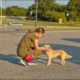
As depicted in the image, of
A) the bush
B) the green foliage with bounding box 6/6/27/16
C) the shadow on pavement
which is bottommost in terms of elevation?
the shadow on pavement

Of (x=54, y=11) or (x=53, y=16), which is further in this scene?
(x=54, y=11)

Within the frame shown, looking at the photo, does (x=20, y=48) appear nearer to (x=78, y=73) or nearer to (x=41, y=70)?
(x=41, y=70)

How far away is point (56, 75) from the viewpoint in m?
9.09

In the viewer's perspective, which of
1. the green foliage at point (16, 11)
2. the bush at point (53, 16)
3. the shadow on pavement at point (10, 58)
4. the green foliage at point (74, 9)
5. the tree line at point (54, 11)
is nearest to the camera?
the shadow on pavement at point (10, 58)

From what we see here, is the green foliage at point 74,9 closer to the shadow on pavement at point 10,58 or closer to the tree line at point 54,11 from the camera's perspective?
the tree line at point 54,11

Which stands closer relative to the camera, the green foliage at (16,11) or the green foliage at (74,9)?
the green foliage at (74,9)

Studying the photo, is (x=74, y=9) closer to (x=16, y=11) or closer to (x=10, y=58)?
(x=16, y=11)

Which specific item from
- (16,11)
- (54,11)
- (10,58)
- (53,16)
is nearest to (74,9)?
(54,11)

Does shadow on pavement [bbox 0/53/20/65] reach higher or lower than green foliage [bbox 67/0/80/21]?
lower

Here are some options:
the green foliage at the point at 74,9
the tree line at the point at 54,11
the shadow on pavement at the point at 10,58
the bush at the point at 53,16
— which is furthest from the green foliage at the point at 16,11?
the shadow on pavement at the point at 10,58

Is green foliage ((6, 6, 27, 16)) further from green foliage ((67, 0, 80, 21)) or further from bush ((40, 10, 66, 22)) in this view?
green foliage ((67, 0, 80, 21))

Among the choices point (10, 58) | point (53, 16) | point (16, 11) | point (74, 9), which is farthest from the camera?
point (16, 11)

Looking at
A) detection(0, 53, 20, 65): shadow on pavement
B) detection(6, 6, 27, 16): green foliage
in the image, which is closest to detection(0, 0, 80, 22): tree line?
detection(6, 6, 27, 16): green foliage

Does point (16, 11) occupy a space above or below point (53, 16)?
above
